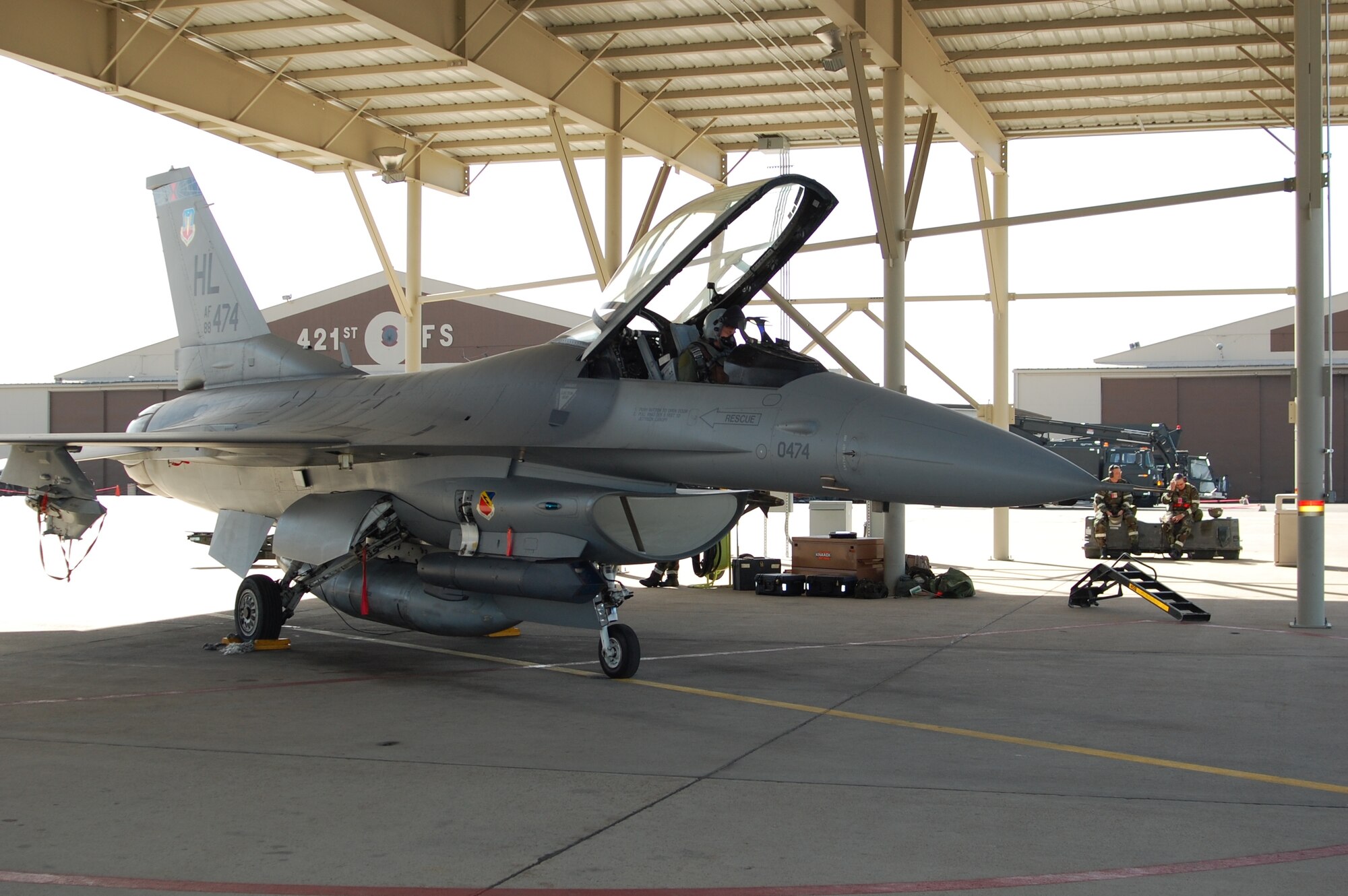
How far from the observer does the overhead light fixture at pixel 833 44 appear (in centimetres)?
1205

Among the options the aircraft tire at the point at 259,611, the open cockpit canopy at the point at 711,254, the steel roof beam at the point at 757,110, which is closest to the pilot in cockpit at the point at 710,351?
the open cockpit canopy at the point at 711,254

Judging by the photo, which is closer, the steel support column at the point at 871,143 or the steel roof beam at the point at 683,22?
the steel support column at the point at 871,143

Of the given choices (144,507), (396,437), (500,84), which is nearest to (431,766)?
(396,437)

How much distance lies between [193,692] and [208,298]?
5.65 meters

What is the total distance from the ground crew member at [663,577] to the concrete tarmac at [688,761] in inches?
142

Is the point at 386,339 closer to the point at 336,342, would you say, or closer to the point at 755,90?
the point at 336,342

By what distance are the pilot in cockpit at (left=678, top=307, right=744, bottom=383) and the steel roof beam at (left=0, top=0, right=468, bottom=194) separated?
8986mm

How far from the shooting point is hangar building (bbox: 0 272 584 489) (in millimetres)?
37812

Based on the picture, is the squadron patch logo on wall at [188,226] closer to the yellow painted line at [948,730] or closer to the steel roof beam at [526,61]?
the steel roof beam at [526,61]

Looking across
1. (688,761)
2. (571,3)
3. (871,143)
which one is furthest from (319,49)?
(688,761)

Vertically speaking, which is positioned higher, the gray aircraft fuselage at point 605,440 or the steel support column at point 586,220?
the steel support column at point 586,220

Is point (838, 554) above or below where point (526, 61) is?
below

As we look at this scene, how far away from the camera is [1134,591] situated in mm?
11969

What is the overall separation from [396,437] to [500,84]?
6.86m
